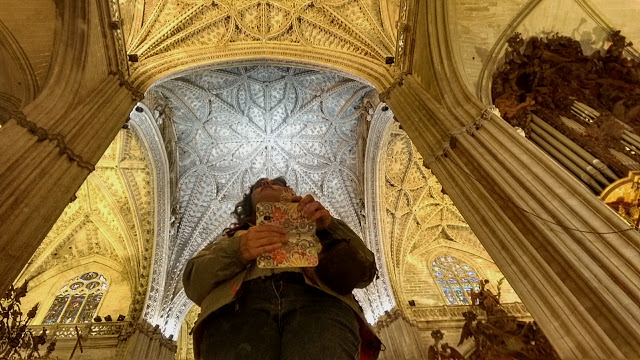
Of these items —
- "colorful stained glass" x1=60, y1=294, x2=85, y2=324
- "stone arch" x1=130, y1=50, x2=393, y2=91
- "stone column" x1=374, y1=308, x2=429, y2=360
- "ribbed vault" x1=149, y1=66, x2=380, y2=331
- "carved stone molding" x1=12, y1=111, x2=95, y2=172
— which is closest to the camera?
"carved stone molding" x1=12, y1=111, x2=95, y2=172

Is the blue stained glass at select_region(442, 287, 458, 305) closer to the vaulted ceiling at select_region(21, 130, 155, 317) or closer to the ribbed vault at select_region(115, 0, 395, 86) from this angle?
the ribbed vault at select_region(115, 0, 395, 86)

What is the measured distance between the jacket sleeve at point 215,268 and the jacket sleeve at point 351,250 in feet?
1.26

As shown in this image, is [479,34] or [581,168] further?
[479,34]

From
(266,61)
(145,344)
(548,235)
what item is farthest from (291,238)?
(145,344)

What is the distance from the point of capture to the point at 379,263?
38.5 feet

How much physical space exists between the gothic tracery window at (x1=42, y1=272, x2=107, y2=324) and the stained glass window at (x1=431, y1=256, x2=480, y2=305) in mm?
10802

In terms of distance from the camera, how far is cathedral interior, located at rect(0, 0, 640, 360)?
390 cm

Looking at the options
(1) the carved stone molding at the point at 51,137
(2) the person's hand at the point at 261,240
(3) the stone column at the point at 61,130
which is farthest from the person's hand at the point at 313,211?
(1) the carved stone molding at the point at 51,137

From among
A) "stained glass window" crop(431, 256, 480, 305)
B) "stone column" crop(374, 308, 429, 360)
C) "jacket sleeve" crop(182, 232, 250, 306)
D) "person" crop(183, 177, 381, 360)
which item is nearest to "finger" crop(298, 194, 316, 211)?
"person" crop(183, 177, 381, 360)

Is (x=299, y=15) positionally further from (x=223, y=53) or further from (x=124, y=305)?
(x=124, y=305)

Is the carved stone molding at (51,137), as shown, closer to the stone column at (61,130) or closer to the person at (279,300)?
the stone column at (61,130)

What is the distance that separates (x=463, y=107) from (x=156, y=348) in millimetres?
9339

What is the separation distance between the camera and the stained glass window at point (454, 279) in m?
11.6

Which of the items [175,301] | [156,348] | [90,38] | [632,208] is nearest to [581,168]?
[632,208]
